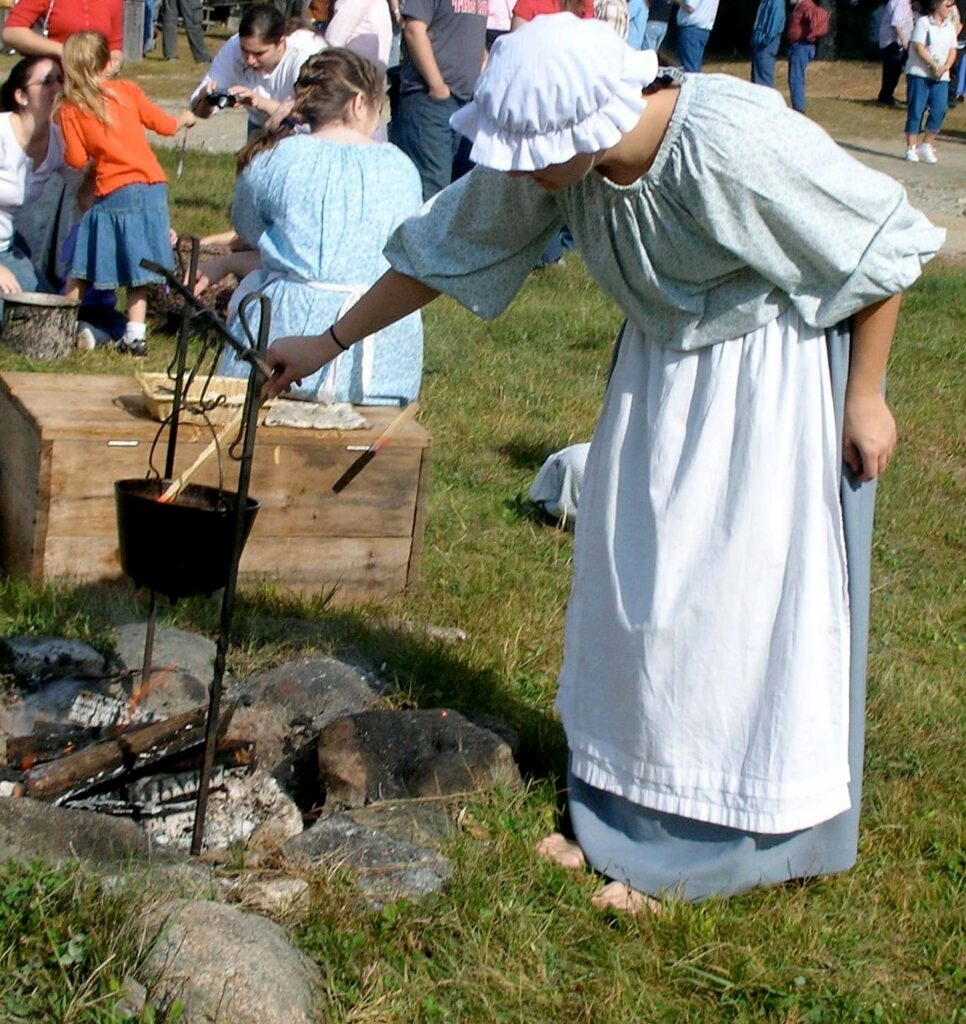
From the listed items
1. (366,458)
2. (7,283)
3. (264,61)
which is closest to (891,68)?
(264,61)

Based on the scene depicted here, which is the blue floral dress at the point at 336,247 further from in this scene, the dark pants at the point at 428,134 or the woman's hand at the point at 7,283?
the dark pants at the point at 428,134

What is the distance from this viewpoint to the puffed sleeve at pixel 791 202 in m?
2.78

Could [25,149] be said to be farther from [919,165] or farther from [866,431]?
[919,165]

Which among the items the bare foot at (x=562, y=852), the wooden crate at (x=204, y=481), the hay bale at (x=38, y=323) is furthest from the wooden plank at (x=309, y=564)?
the hay bale at (x=38, y=323)

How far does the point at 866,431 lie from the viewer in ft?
9.87

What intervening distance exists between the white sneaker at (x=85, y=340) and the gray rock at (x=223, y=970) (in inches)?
220

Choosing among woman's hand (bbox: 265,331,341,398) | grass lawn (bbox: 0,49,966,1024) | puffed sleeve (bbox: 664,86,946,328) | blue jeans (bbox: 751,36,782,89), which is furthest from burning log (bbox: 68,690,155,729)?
blue jeans (bbox: 751,36,782,89)

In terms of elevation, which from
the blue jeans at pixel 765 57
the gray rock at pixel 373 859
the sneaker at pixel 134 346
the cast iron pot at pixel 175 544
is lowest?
the sneaker at pixel 134 346

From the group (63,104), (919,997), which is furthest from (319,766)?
(63,104)

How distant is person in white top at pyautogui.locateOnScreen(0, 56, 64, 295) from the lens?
8.07m

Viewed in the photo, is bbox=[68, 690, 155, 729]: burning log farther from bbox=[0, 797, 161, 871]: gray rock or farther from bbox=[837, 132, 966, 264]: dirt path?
bbox=[837, 132, 966, 264]: dirt path

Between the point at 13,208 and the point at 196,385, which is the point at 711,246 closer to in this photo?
the point at 196,385

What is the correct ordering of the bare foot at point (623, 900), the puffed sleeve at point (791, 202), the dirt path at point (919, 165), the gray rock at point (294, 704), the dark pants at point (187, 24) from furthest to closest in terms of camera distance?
1. the dark pants at point (187, 24)
2. the dirt path at point (919, 165)
3. the gray rock at point (294, 704)
4. the bare foot at point (623, 900)
5. the puffed sleeve at point (791, 202)

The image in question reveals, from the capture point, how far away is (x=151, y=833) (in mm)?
3350
